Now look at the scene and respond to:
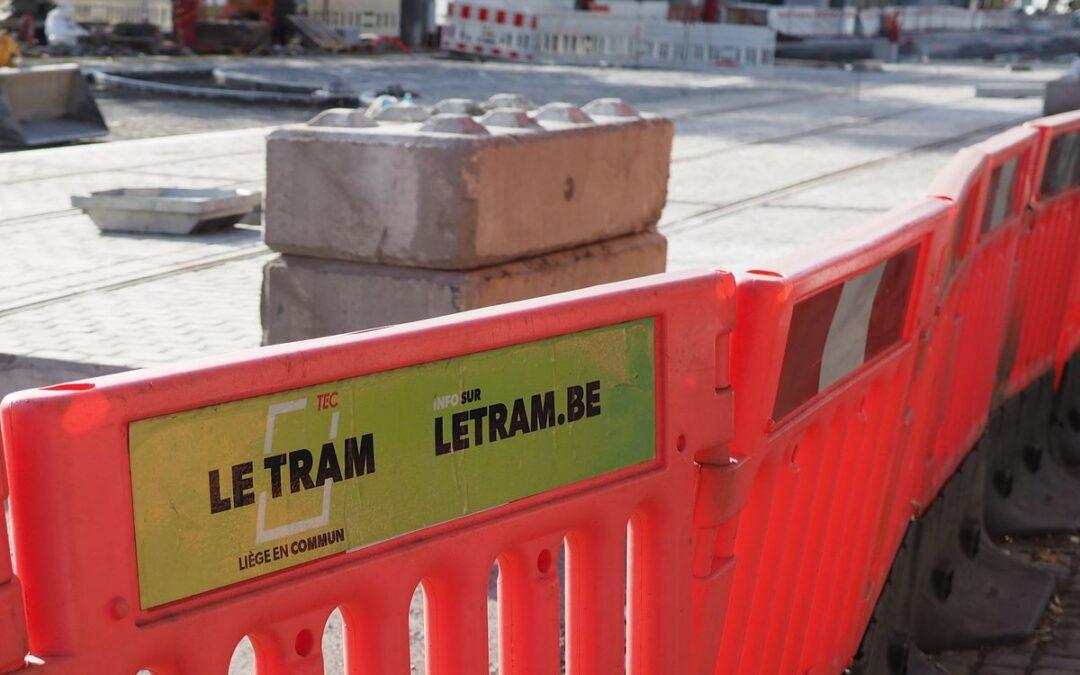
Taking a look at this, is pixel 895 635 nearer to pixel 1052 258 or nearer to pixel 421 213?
pixel 421 213

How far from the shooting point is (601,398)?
2.40m

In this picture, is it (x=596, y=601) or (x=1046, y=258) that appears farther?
(x=1046, y=258)

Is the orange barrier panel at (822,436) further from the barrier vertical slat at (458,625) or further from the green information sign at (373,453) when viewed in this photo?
the barrier vertical slat at (458,625)

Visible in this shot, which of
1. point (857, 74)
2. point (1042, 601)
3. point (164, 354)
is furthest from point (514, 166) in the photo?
point (857, 74)

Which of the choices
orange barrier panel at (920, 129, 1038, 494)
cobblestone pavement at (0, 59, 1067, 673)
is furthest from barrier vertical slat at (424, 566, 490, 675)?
orange barrier panel at (920, 129, 1038, 494)

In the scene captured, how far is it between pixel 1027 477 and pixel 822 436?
10.1ft

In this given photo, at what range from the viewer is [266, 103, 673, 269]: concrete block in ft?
16.4

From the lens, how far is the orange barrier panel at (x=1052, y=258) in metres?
5.73

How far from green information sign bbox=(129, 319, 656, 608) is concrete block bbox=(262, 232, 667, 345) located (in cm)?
261

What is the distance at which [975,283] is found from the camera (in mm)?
4727

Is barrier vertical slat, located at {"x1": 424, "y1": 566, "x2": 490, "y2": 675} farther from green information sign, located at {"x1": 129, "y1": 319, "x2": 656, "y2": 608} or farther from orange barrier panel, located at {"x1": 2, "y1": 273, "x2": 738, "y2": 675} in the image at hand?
green information sign, located at {"x1": 129, "y1": 319, "x2": 656, "y2": 608}

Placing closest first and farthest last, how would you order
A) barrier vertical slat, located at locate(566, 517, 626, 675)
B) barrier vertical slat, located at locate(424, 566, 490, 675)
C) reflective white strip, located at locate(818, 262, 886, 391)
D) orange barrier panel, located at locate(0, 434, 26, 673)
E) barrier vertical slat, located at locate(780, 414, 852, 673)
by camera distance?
1. orange barrier panel, located at locate(0, 434, 26, 673)
2. barrier vertical slat, located at locate(424, 566, 490, 675)
3. barrier vertical slat, located at locate(566, 517, 626, 675)
4. reflective white strip, located at locate(818, 262, 886, 391)
5. barrier vertical slat, located at locate(780, 414, 852, 673)

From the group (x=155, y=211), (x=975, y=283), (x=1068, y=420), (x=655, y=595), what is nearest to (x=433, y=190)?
(x=975, y=283)

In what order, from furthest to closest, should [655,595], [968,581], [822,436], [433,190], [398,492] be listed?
[433,190] → [968,581] → [822,436] → [655,595] → [398,492]
